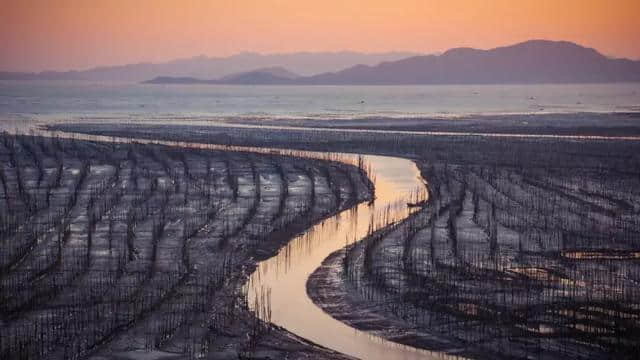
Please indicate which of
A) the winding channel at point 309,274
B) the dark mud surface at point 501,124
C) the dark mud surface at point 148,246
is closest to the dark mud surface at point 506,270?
the winding channel at point 309,274

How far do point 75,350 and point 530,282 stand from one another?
26.7 feet

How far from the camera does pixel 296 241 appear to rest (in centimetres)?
2139

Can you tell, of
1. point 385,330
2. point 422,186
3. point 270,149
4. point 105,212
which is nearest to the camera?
point 385,330

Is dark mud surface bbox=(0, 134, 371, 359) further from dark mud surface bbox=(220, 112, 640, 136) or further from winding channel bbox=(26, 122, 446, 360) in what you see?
dark mud surface bbox=(220, 112, 640, 136)

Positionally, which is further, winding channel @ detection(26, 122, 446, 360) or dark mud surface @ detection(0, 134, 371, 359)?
winding channel @ detection(26, 122, 446, 360)

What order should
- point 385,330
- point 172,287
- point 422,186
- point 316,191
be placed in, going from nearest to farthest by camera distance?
point 385,330, point 172,287, point 316,191, point 422,186

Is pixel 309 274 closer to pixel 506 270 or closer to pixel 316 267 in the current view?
pixel 316 267

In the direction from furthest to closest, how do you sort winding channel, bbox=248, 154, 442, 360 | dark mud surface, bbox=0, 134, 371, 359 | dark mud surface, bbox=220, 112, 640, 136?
dark mud surface, bbox=220, 112, 640, 136 → winding channel, bbox=248, 154, 442, 360 → dark mud surface, bbox=0, 134, 371, 359

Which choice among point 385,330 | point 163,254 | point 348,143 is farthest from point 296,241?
point 348,143

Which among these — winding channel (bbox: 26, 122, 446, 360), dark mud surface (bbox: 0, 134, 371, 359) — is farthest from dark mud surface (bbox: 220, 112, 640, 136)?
winding channel (bbox: 26, 122, 446, 360)

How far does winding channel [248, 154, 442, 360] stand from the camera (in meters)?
14.1

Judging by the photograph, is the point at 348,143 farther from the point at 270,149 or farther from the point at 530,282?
the point at 530,282

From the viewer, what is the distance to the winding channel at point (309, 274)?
14094mm

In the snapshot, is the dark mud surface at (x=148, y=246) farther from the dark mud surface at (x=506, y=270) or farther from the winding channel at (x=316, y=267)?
the dark mud surface at (x=506, y=270)
